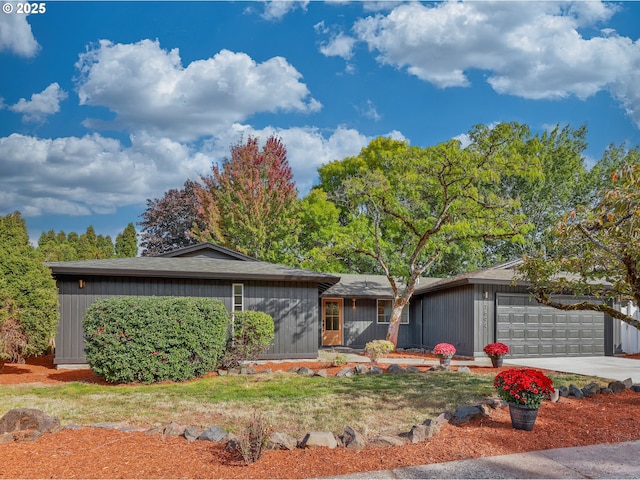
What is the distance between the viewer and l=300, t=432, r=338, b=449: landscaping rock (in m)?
4.45

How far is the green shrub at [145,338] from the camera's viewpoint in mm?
9109

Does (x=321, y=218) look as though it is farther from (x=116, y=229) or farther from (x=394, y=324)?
(x=116, y=229)

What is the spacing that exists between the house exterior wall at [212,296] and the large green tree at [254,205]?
1133cm

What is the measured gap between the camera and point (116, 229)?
39.2m

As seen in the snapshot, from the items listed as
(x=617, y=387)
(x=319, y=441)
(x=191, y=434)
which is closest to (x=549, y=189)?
(x=617, y=387)

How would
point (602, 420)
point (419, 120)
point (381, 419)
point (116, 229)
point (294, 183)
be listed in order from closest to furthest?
point (602, 420) → point (381, 419) → point (419, 120) → point (294, 183) → point (116, 229)

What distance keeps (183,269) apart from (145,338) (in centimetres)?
348

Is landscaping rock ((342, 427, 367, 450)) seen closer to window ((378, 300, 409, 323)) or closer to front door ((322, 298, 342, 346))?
front door ((322, 298, 342, 346))

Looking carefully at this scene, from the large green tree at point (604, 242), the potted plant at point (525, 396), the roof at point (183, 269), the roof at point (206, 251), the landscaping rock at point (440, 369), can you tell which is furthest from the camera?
the roof at point (206, 251)

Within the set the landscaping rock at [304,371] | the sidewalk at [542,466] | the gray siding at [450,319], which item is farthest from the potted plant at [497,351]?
the sidewalk at [542,466]

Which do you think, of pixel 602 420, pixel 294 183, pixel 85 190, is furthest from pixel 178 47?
pixel 294 183

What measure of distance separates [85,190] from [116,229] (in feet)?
80.7

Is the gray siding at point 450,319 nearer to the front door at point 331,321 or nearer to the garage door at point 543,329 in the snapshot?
the garage door at point 543,329

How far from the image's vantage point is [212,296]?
510 inches
